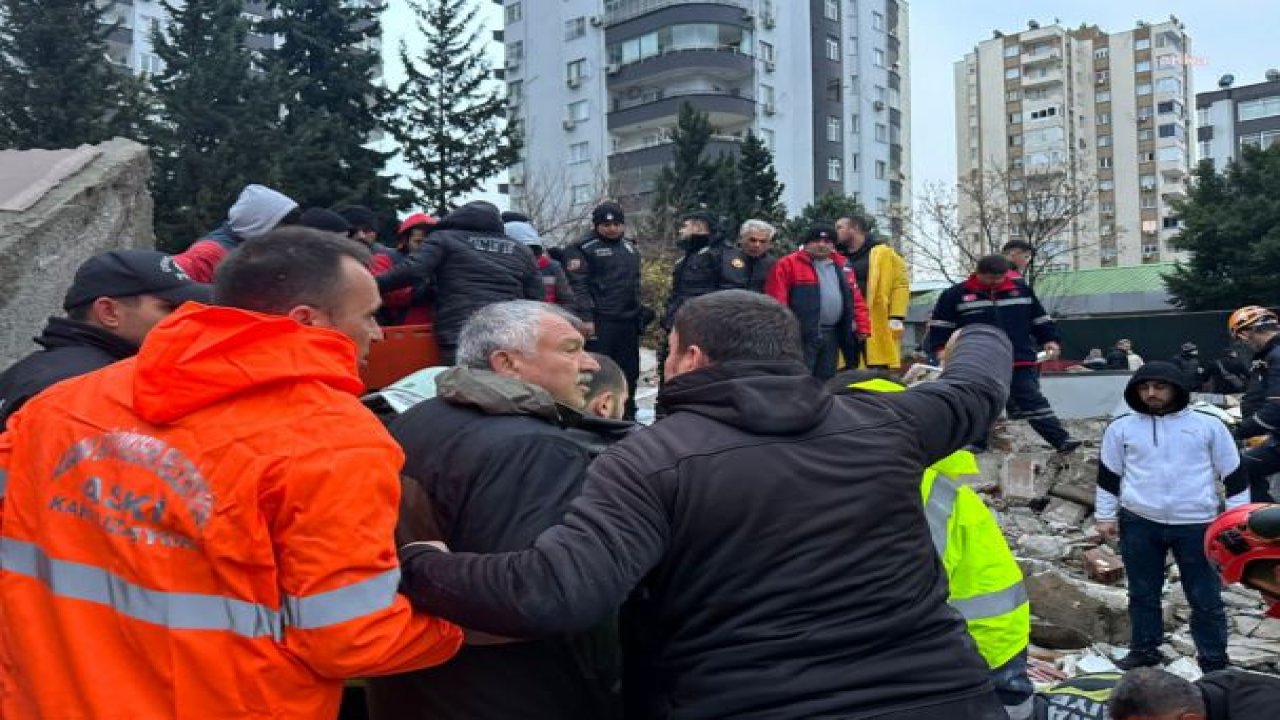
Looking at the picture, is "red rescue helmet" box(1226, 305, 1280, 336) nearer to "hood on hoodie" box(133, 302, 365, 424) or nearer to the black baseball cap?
the black baseball cap

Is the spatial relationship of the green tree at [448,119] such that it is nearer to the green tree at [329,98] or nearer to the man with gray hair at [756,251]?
the green tree at [329,98]

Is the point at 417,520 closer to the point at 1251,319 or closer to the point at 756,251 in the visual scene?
the point at 756,251

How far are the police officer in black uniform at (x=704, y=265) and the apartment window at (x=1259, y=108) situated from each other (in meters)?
84.8

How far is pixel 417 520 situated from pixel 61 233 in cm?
461

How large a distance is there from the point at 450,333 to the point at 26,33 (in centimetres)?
1905

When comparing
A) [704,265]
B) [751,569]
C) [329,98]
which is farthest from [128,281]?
[329,98]

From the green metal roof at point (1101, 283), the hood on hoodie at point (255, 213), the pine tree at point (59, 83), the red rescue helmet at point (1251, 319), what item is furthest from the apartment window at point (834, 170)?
the hood on hoodie at point (255, 213)

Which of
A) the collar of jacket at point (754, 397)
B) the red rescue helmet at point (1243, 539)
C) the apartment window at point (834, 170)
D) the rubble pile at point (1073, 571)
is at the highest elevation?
the apartment window at point (834, 170)

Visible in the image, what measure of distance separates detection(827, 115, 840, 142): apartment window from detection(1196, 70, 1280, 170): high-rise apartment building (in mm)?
41802

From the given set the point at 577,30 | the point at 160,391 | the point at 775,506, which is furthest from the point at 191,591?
the point at 577,30

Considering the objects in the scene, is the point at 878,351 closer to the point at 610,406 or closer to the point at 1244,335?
the point at 1244,335

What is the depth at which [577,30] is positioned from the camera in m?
51.9

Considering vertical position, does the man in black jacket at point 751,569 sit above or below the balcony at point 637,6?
below

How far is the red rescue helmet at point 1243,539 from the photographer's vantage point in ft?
7.73
